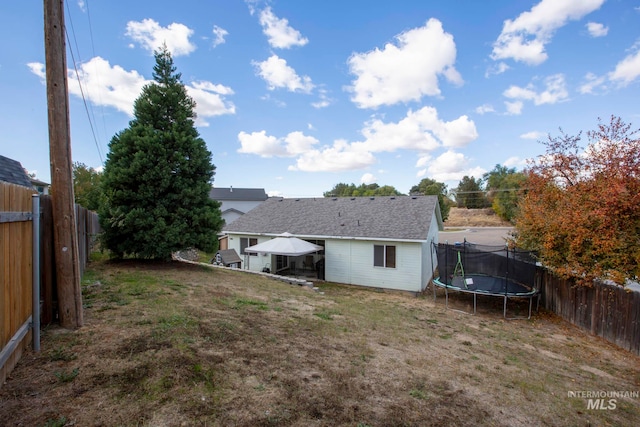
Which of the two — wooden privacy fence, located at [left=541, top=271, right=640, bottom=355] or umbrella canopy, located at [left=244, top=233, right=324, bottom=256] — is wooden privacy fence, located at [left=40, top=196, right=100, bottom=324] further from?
wooden privacy fence, located at [left=541, top=271, right=640, bottom=355]

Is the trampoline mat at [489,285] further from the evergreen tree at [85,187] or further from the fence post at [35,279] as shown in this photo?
the evergreen tree at [85,187]

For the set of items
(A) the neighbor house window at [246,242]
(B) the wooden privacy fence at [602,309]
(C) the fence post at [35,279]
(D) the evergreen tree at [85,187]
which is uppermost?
(D) the evergreen tree at [85,187]

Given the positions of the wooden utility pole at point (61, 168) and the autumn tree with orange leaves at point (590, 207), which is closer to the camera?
the wooden utility pole at point (61, 168)

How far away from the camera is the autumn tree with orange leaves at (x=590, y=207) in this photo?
22.2ft

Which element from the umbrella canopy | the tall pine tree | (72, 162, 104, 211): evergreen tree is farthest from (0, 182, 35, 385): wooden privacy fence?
(72, 162, 104, 211): evergreen tree

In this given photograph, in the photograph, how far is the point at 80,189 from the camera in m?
22.6

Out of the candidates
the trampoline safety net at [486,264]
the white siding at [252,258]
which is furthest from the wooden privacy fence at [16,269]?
the white siding at [252,258]

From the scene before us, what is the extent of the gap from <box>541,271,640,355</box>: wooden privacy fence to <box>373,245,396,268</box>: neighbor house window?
563 cm

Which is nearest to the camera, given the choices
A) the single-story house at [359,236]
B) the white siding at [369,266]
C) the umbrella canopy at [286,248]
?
the umbrella canopy at [286,248]

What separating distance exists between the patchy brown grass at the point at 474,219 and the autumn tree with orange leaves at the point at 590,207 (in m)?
39.6

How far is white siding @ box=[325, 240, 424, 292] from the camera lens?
1253 centimetres

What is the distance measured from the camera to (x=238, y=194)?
49.2 metres

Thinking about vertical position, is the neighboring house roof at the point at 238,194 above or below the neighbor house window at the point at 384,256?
above

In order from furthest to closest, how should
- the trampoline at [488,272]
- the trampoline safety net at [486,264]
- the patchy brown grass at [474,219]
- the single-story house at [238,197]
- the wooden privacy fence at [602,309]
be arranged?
the single-story house at [238,197], the patchy brown grass at [474,219], the trampoline safety net at [486,264], the trampoline at [488,272], the wooden privacy fence at [602,309]
